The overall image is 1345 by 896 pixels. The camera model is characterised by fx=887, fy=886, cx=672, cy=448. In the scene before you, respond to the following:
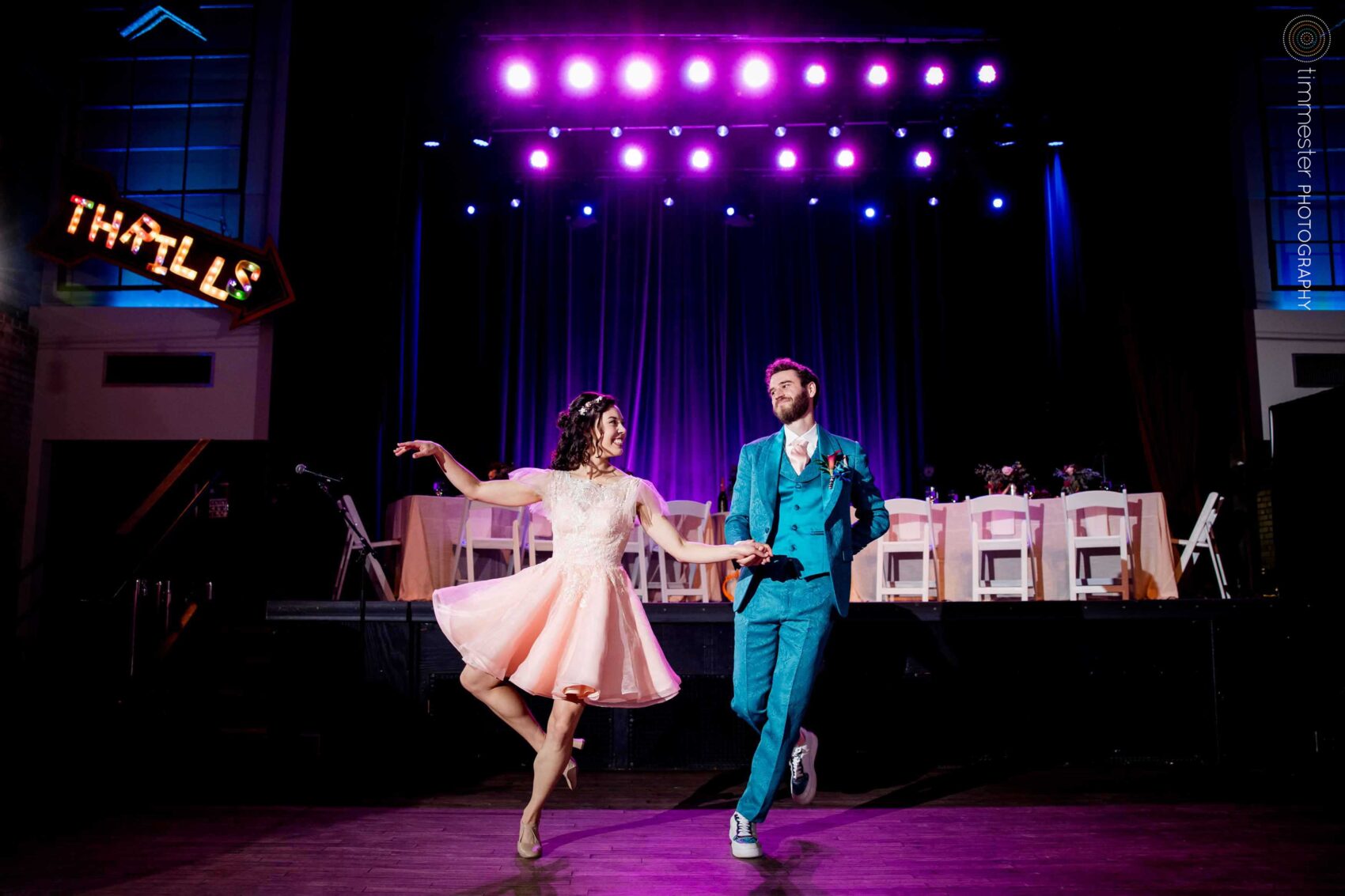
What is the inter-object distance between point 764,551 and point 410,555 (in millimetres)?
5390

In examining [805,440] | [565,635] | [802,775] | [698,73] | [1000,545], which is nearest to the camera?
[565,635]

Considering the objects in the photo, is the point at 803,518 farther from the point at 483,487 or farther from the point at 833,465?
the point at 483,487

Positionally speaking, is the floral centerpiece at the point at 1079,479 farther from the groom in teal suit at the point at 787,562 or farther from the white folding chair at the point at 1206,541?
the groom in teal suit at the point at 787,562

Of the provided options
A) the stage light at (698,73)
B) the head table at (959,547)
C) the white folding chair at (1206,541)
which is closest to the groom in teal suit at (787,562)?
the head table at (959,547)

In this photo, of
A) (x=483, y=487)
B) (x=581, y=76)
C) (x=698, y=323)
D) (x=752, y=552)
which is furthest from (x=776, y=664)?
(x=698, y=323)

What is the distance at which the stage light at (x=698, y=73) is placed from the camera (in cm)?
987

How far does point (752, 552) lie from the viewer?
3338mm

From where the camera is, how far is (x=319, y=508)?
29.4 ft

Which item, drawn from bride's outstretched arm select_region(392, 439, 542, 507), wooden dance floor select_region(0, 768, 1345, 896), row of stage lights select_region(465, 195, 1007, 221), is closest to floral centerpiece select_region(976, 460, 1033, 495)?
wooden dance floor select_region(0, 768, 1345, 896)

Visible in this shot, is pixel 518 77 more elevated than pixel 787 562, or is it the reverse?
pixel 518 77

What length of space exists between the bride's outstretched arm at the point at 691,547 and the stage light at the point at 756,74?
7.65m

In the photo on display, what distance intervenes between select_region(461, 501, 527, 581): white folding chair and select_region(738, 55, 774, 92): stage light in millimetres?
5483

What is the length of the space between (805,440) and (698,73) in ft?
24.4

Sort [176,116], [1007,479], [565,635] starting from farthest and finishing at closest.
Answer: [176,116], [1007,479], [565,635]
